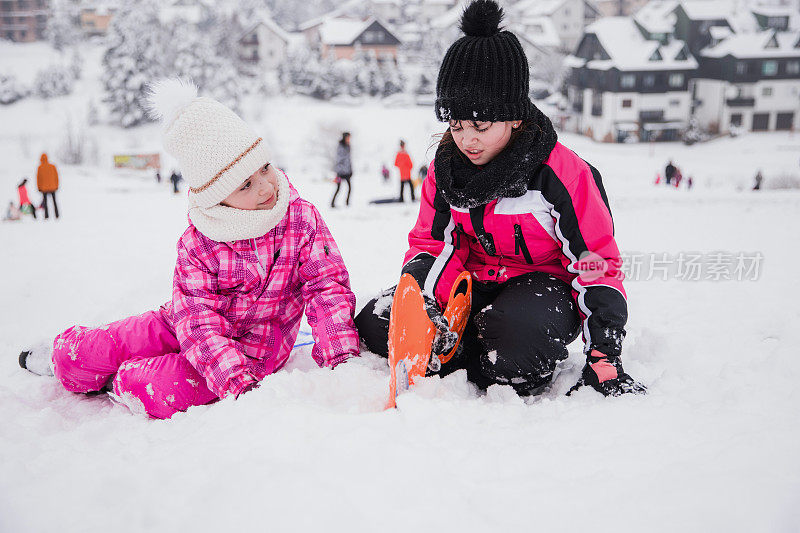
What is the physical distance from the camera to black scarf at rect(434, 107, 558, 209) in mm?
1363

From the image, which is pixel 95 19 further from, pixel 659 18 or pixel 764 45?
pixel 764 45

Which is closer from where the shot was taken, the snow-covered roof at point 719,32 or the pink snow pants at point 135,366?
the pink snow pants at point 135,366

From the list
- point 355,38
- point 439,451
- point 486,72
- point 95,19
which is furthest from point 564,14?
point 439,451

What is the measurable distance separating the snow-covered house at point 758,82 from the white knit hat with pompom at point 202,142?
63.2 feet

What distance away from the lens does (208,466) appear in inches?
36.7

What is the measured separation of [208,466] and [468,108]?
1.01 metres

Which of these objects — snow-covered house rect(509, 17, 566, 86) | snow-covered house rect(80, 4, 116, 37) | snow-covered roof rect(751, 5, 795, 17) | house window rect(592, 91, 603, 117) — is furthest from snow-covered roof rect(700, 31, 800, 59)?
snow-covered house rect(80, 4, 116, 37)

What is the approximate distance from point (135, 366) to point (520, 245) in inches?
45.9

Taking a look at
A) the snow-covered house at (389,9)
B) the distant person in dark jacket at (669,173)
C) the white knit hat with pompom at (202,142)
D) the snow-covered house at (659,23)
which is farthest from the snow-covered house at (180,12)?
the white knit hat with pompom at (202,142)

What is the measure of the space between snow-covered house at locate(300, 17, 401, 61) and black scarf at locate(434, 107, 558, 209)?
26.1 metres

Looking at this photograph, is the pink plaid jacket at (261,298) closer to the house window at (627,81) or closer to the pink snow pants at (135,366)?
the pink snow pants at (135,366)

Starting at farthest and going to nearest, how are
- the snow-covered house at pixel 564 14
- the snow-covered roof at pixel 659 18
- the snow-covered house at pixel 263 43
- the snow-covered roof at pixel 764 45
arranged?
the snow-covered house at pixel 263 43 → the snow-covered house at pixel 564 14 → the snow-covered roof at pixel 659 18 → the snow-covered roof at pixel 764 45

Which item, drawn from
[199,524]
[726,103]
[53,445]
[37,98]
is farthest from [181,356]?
[37,98]

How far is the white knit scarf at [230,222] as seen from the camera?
1496 mm
